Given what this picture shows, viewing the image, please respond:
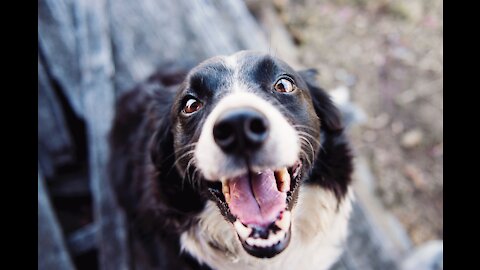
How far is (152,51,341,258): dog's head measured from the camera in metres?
1.40

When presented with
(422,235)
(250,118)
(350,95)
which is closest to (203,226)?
(250,118)

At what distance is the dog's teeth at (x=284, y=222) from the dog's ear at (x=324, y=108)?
0.63 m

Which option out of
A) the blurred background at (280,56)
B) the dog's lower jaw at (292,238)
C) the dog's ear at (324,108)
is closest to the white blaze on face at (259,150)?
the dog's lower jaw at (292,238)

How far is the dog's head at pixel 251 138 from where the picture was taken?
4.61 ft

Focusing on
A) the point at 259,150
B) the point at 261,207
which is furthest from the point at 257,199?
the point at 259,150

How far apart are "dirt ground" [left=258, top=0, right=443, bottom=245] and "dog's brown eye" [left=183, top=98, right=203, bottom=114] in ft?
6.94

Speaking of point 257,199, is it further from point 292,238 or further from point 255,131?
point 292,238

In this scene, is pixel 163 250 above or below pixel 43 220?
below

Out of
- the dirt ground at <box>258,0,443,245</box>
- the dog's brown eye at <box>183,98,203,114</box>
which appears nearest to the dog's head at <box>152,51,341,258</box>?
the dog's brown eye at <box>183,98,203,114</box>

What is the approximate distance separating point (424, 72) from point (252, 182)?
2.97 meters

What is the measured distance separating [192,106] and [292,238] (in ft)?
2.42

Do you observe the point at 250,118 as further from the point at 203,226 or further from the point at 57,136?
the point at 57,136

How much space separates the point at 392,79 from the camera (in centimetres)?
395

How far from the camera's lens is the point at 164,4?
9.97ft
